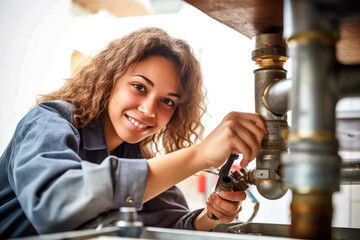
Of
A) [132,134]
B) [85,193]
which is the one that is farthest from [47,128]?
[132,134]

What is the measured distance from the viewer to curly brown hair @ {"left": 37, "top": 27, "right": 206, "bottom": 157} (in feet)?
3.67

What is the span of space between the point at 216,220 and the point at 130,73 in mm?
481

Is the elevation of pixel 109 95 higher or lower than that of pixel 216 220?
higher

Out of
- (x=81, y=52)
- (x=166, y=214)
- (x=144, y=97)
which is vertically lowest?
(x=166, y=214)

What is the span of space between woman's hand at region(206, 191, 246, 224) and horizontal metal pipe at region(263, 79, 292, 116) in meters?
0.32

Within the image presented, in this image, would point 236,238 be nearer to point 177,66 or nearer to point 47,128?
point 47,128

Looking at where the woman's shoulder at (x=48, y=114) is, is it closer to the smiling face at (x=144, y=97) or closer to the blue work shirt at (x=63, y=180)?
the blue work shirt at (x=63, y=180)

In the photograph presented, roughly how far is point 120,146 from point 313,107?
37.6 inches

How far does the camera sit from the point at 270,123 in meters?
0.68

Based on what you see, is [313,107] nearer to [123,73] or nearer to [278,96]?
[278,96]

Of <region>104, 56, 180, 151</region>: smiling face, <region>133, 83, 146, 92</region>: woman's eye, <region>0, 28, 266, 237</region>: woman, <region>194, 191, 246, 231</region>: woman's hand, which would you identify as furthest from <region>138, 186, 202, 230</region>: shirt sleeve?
<region>133, 83, 146, 92</region>: woman's eye

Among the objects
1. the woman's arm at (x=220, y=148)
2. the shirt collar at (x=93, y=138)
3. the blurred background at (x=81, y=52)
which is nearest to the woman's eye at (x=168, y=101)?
the shirt collar at (x=93, y=138)

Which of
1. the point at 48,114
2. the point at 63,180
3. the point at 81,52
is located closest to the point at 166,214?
the point at 48,114

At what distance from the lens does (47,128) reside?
2.40 ft
